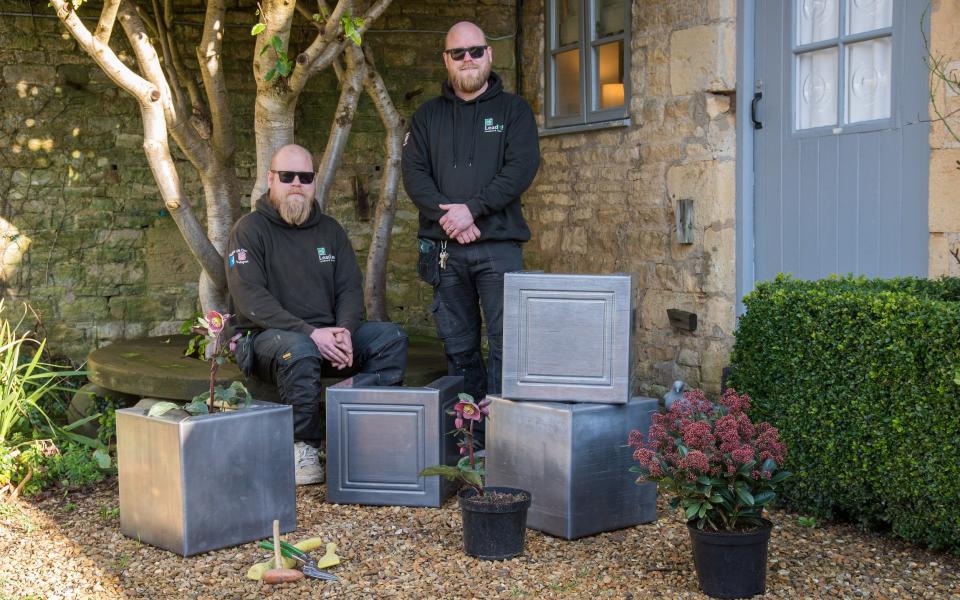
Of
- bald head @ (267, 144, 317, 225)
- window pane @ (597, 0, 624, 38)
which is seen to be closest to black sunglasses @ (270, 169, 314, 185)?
bald head @ (267, 144, 317, 225)

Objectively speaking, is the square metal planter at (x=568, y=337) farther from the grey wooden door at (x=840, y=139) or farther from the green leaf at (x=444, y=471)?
the grey wooden door at (x=840, y=139)

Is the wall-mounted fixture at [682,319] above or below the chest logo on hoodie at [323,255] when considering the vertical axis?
below

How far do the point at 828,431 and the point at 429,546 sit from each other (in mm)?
1620

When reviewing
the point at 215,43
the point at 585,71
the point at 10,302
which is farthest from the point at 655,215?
the point at 10,302

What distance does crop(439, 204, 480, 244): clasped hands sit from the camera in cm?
489

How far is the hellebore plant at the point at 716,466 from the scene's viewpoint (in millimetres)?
3305

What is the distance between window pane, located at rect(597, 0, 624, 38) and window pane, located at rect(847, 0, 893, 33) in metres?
1.79

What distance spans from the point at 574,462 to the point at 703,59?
8.96ft

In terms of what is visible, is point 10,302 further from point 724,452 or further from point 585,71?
point 724,452

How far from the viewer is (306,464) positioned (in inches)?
191

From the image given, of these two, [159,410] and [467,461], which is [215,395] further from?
[467,461]

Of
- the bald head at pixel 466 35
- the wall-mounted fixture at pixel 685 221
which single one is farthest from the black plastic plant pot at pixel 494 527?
the wall-mounted fixture at pixel 685 221

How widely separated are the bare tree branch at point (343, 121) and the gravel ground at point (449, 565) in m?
2.42

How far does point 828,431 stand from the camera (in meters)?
4.01
